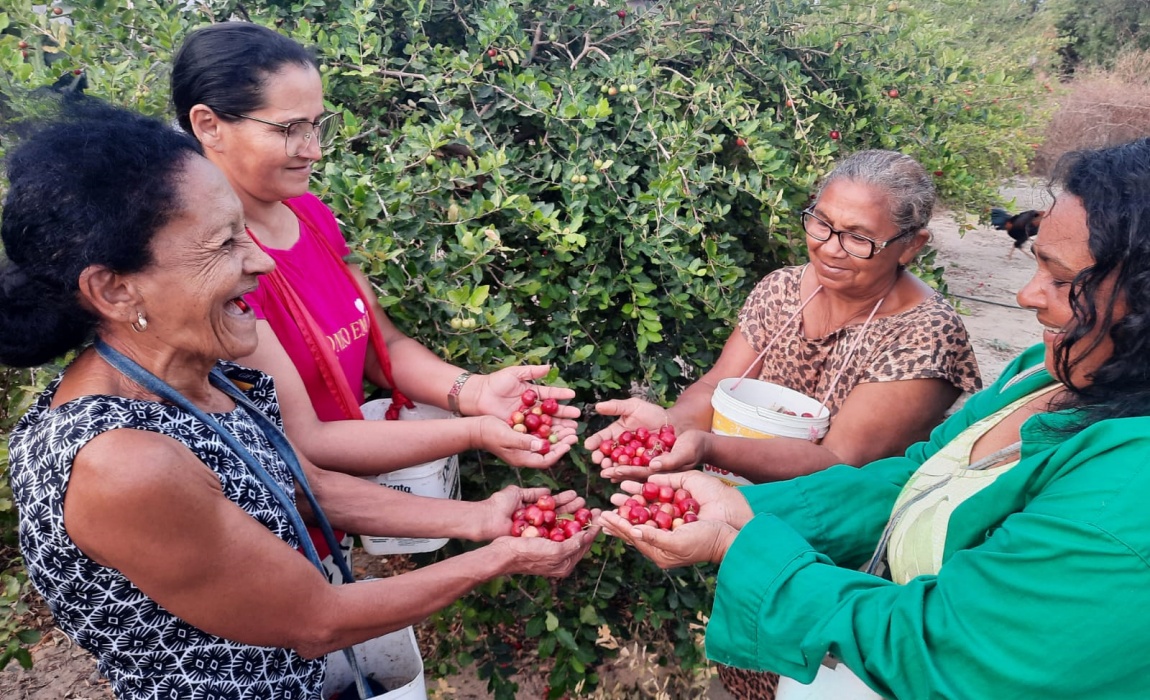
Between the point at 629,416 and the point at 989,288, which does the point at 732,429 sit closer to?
the point at 629,416

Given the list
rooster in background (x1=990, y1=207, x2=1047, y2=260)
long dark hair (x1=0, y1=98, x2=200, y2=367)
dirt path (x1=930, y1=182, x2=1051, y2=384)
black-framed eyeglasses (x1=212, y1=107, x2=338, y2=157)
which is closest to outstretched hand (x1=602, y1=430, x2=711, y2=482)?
rooster in background (x1=990, y1=207, x2=1047, y2=260)

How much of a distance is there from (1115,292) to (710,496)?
1144 mm

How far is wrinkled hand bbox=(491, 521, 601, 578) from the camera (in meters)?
2.05

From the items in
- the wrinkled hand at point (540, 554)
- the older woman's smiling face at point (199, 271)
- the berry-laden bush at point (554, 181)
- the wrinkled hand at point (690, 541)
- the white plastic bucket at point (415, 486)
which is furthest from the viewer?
the berry-laden bush at point (554, 181)

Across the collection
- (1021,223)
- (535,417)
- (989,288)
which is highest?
(1021,223)

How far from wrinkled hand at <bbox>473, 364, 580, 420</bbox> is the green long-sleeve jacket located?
35.9 inches

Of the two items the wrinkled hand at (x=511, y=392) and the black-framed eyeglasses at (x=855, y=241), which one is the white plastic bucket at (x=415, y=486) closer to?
the wrinkled hand at (x=511, y=392)

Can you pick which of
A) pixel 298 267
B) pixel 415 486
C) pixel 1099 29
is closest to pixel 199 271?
pixel 298 267

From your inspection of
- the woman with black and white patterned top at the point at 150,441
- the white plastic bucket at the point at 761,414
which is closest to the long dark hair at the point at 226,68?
the woman with black and white patterned top at the point at 150,441

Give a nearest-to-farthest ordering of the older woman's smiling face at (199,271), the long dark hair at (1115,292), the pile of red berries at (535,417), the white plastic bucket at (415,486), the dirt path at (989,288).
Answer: the long dark hair at (1115,292) < the older woman's smiling face at (199,271) < the white plastic bucket at (415,486) < the pile of red berries at (535,417) < the dirt path at (989,288)

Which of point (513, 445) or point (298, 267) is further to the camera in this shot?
point (513, 445)

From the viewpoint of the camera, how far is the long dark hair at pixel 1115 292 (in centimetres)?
133

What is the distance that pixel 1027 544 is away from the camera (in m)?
1.29

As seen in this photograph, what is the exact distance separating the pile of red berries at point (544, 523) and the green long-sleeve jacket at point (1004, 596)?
602 mm
